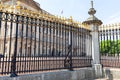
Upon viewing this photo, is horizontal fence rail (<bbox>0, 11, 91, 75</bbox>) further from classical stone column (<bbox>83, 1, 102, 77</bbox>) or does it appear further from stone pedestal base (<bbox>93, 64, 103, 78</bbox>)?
stone pedestal base (<bbox>93, 64, 103, 78</bbox>)

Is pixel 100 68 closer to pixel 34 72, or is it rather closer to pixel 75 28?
pixel 75 28

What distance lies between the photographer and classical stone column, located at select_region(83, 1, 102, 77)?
9.63m

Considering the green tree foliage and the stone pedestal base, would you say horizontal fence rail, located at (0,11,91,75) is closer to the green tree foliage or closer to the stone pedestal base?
the stone pedestal base

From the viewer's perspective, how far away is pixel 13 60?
5.84 metres

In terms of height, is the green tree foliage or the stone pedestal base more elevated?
the green tree foliage

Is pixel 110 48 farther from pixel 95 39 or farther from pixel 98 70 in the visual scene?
pixel 98 70

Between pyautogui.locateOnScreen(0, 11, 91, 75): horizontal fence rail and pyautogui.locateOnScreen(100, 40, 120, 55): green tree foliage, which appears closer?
pyautogui.locateOnScreen(0, 11, 91, 75): horizontal fence rail

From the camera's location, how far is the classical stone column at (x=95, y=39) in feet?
31.6

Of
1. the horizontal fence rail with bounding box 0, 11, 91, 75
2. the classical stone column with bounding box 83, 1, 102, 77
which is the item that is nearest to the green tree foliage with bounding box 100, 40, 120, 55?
the classical stone column with bounding box 83, 1, 102, 77

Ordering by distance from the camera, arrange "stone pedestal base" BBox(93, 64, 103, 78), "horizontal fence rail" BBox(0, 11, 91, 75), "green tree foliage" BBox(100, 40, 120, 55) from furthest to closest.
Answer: "green tree foliage" BBox(100, 40, 120, 55)
"stone pedestal base" BBox(93, 64, 103, 78)
"horizontal fence rail" BBox(0, 11, 91, 75)

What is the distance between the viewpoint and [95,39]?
999 cm

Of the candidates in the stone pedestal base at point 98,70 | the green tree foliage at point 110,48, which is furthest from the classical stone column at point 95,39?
the green tree foliage at point 110,48

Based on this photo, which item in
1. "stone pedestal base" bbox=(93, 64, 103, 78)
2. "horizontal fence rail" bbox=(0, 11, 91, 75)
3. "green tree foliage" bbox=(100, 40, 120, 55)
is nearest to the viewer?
"horizontal fence rail" bbox=(0, 11, 91, 75)

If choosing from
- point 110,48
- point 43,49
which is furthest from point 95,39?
point 43,49
